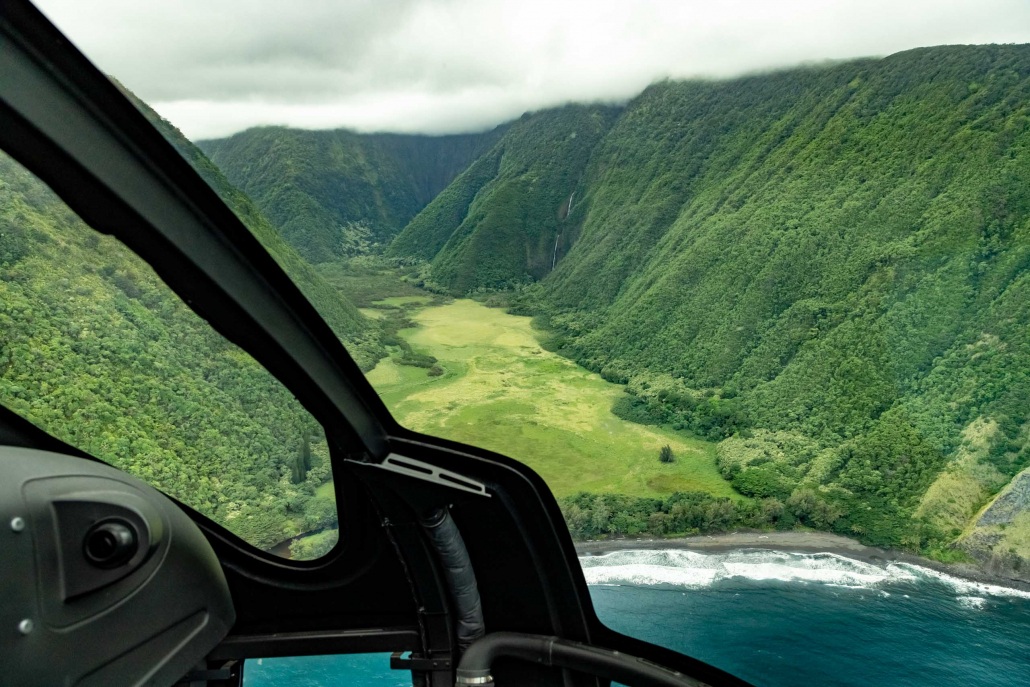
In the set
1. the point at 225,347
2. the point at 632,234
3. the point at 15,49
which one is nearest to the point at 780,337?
the point at 632,234

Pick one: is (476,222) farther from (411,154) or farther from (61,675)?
(61,675)

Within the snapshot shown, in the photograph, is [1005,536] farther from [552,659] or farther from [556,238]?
[556,238]

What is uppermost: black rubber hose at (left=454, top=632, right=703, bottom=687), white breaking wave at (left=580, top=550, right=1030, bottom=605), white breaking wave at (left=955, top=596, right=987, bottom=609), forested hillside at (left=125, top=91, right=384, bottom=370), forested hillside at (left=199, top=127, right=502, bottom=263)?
forested hillside at (left=199, top=127, right=502, bottom=263)

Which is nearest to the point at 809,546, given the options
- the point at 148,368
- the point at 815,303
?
the point at 148,368

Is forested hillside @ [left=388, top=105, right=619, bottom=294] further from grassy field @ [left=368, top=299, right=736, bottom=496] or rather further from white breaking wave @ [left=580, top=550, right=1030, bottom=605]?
white breaking wave @ [left=580, top=550, right=1030, bottom=605]

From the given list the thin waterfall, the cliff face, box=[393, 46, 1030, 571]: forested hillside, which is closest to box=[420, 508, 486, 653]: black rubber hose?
box=[393, 46, 1030, 571]: forested hillside

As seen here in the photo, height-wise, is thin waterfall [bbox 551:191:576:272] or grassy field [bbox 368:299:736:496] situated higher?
thin waterfall [bbox 551:191:576:272]
